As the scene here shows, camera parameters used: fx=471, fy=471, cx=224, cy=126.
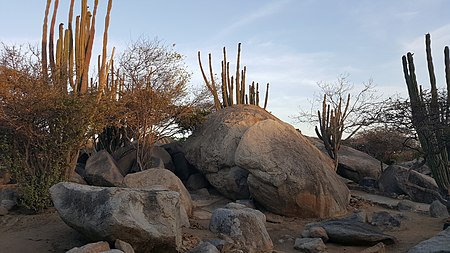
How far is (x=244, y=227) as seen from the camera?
309 inches

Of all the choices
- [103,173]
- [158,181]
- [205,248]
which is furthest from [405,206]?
[103,173]

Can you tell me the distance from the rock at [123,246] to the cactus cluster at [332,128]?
1025 cm

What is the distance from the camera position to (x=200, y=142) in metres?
12.8

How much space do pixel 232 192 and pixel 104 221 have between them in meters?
5.94

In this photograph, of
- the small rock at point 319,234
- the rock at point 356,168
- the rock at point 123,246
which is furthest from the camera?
the rock at point 356,168

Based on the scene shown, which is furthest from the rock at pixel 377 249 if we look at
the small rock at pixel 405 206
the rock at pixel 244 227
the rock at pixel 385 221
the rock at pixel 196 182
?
the rock at pixel 196 182

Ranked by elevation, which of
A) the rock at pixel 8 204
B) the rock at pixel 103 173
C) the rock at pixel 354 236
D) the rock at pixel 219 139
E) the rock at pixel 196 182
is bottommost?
the rock at pixel 354 236

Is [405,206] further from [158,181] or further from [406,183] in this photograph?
[158,181]

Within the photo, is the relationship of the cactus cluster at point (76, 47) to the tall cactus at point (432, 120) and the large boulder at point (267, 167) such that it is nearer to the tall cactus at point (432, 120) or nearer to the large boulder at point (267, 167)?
the large boulder at point (267, 167)

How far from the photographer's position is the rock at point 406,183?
14031mm

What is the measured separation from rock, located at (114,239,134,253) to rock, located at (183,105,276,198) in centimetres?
573

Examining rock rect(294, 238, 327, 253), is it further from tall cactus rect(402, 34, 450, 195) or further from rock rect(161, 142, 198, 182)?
rock rect(161, 142, 198, 182)

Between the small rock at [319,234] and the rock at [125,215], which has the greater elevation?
the rock at [125,215]

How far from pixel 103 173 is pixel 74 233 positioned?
3.73m
